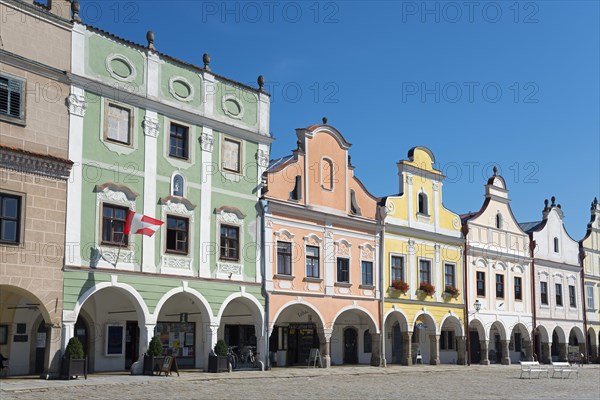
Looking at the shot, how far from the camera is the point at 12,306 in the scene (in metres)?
24.3

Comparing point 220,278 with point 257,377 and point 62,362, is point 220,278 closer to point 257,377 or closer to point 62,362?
point 257,377

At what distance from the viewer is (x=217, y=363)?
27203mm

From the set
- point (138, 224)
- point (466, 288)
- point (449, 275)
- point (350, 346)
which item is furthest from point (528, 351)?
point (138, 224)

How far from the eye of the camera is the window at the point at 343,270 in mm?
34406

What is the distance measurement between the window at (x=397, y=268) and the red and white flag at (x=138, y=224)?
49.9 ft

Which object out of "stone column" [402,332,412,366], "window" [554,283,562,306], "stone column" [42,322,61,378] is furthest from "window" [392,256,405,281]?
"stone column" [42,322,61,378]

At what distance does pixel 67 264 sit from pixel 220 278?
21.5 feet

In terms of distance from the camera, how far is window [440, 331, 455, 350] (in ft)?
141

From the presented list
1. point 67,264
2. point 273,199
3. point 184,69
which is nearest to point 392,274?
point 273,199

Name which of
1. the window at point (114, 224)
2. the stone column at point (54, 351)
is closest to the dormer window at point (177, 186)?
the window at point (114, 224)

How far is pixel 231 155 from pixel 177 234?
13.2 ft

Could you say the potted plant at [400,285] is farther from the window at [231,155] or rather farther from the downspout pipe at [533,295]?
the downspout pipe at [533,295]

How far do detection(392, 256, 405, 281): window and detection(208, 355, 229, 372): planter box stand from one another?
12.2 meters

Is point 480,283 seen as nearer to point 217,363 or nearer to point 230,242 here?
point 230,242
